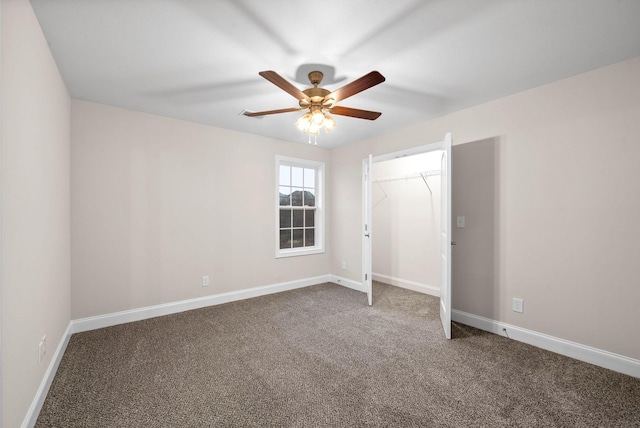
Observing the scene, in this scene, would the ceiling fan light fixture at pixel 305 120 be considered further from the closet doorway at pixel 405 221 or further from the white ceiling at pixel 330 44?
the closet doorway at pixel 405 221

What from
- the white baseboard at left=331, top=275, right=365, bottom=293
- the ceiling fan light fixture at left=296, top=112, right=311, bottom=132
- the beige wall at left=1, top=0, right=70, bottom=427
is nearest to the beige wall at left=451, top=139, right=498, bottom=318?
the white baseboard at left=331, top=275, right=365, bottom=293

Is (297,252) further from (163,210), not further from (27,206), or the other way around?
(27,206)

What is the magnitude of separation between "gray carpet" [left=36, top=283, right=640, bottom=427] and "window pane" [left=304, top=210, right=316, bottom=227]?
2075 millimetres

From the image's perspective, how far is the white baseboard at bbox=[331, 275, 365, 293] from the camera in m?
4.56

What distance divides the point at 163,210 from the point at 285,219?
1.83m

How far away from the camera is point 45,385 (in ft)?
6.28

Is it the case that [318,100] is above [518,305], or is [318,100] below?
above

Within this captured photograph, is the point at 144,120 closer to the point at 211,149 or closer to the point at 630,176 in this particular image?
the point at 211,149

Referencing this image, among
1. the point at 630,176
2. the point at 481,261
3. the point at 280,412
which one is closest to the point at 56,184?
the point at 280,412

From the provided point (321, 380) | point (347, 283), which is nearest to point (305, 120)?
point (321, 380)

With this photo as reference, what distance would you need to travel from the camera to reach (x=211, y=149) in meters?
3.84

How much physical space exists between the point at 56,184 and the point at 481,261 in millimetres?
4100

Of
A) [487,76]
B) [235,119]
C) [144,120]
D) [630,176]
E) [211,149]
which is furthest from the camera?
[211,149]

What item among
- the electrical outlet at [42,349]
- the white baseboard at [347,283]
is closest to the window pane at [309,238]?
the white baseboard at [347,283]
